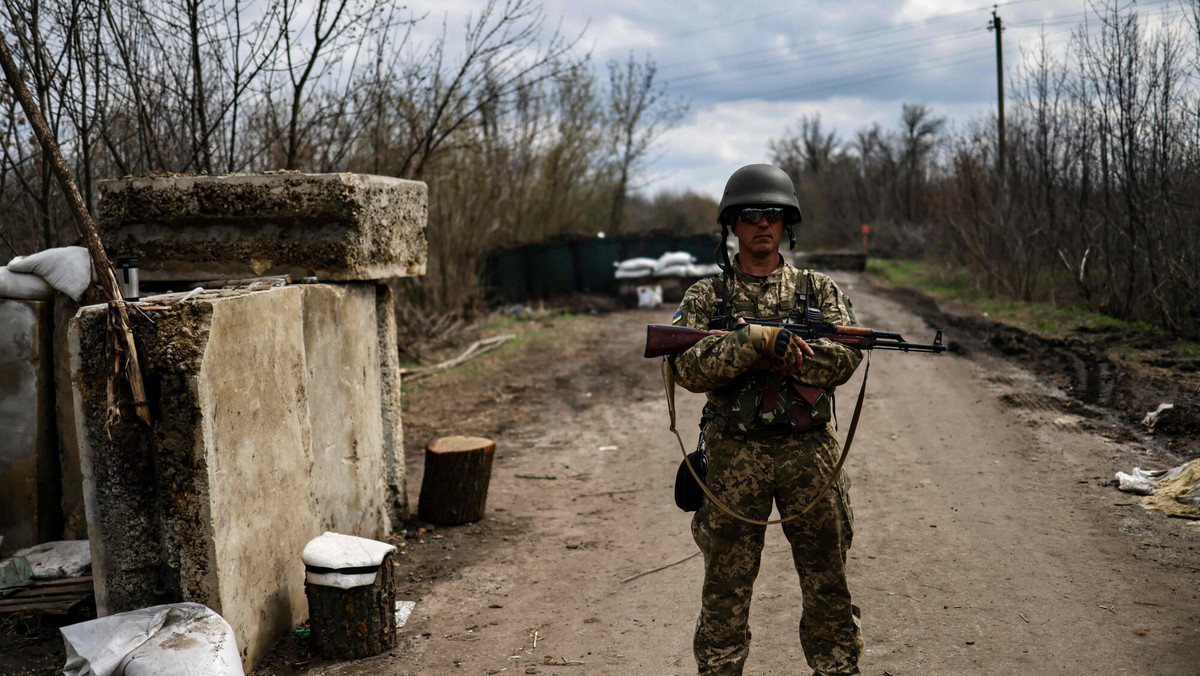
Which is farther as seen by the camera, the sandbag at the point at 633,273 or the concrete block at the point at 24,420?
the sandbag at the point at 633,273

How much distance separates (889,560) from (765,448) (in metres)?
1.93

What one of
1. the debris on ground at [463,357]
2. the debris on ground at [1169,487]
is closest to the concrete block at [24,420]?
the debris on ground at [1169,487]

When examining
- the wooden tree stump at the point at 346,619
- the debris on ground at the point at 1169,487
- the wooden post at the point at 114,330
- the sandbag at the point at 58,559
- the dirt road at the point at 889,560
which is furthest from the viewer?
the debris on ground at the point at 1169,487

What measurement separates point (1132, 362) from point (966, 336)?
11.6 ft

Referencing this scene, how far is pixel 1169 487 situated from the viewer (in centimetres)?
519

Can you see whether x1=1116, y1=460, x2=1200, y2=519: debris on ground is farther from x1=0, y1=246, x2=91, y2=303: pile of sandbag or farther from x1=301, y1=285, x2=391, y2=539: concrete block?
x1=0, y1=246, x2=91, y2=303: pile of sandbag

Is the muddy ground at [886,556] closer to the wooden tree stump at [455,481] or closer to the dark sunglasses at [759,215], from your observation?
the wooden tree stump at [455,481]

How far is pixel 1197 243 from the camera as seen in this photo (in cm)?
958

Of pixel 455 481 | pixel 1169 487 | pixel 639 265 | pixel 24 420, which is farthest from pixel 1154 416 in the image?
pixel 639 265

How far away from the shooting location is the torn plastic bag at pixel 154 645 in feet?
10.0

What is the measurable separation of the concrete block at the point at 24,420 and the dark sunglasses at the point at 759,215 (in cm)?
345

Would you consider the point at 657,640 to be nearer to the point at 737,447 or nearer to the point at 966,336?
the point at 737,447

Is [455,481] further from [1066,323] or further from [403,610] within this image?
[1066,323]

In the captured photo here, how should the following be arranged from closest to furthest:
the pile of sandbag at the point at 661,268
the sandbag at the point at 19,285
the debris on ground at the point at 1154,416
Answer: the sandbag at the point at 19,285, the debris on ground at the point at 1154,416, the pile of sandbag at the point at 661,268
